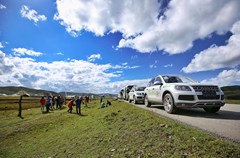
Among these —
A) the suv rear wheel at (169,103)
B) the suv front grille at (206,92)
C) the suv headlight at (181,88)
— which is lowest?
the suv rear wheel at (169,103)

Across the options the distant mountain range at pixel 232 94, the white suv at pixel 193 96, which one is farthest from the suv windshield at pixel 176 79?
the distant mountain range at pixel 232 94

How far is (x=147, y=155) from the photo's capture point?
4.90 meters

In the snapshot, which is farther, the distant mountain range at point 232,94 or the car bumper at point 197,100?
the distant mountain range at point 232,94

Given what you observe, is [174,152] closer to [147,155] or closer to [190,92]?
[147,155]

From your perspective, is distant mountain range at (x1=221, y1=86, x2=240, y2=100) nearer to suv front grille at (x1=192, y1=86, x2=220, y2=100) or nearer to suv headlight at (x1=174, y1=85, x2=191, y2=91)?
suv front grille at (x1=192, y1=86, x2=220, y2=100)

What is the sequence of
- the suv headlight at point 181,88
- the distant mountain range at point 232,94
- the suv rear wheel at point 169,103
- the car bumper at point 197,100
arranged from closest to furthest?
the car bumper at point 197,100
the suv headlight at point 181,88
the suv rear wheel at point 169,103
the distant mountain range at point 232,94

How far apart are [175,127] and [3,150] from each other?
10893 millimetres

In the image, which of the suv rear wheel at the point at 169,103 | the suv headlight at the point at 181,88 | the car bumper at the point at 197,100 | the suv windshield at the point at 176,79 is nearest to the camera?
the car bumper at the point at 197,100

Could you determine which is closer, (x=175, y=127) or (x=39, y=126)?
(x=175, y=127)

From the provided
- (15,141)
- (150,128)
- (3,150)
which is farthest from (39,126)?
(150,128)

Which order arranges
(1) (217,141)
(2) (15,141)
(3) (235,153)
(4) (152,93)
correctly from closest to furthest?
(3) (235,153), (1) (217,141), (4) (152,93), (2) (15,141)

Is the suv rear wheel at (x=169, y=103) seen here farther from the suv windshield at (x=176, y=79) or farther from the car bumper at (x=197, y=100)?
the suv windshield at (x=176, y=79)

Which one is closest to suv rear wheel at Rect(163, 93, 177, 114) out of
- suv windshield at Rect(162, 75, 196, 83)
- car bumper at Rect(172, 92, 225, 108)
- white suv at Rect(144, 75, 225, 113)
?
white suv at Rect(144, 75, 225, 113)

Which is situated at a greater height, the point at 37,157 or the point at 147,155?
the point at 147,155
